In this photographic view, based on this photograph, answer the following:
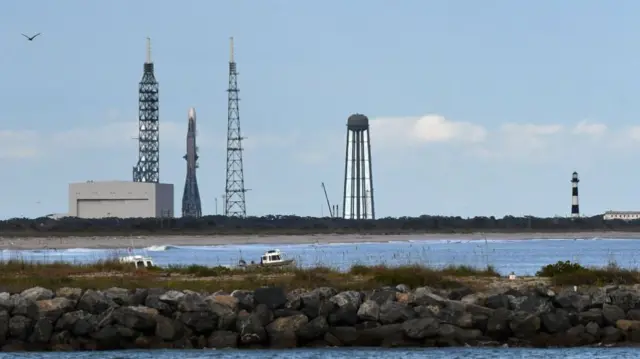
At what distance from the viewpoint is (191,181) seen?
567 feet

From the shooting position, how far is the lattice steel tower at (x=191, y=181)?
566 ft

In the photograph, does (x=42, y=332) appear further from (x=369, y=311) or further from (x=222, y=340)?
(x=369, y=311)

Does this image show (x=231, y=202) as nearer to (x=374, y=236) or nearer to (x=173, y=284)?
(x=374, y=236)

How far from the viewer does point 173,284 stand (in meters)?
39.9

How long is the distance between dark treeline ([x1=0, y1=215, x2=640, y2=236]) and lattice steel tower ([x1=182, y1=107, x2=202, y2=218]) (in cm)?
497

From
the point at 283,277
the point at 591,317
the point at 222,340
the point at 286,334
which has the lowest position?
the point at 222,340

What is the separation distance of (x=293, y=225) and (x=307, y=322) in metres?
140

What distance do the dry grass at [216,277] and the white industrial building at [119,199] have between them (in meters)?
113

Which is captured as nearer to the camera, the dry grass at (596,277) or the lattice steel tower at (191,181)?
the dry grass at (596,277)

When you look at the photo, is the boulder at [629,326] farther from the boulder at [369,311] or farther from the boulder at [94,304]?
the boulder at [94,304]

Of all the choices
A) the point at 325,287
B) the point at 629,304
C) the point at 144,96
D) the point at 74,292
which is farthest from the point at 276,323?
the point at 144,96

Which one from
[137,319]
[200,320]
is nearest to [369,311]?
[200,320]

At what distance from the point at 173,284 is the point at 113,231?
107542 mm

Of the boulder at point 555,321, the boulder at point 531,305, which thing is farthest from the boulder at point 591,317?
the boulder at point 531,305
